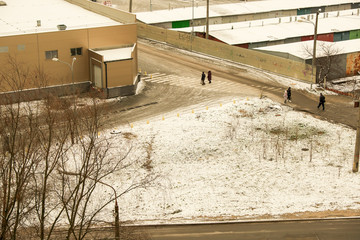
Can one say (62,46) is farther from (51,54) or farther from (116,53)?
(116,53)

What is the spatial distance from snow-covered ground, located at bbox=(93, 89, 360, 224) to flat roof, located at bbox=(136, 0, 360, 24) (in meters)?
32.8

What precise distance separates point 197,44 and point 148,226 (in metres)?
38.2

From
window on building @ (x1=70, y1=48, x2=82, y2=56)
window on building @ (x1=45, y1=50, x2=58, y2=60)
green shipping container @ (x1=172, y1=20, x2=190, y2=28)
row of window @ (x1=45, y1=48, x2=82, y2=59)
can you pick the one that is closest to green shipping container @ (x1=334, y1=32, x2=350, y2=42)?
green shipping container @ (x1=172, y1=20, x2=190, y2=28)

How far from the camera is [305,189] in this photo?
Result: 37.2 meters

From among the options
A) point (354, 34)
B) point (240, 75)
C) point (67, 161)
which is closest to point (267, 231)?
point (67, 161)

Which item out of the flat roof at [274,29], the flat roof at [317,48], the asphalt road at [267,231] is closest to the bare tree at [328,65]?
the flat roof at [317,48]

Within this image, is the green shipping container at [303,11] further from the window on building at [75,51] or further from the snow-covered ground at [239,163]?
the window on building at [75,51]

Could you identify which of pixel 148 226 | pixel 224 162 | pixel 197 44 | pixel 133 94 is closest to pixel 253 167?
pixel 224 162

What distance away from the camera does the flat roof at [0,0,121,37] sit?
56312 mm

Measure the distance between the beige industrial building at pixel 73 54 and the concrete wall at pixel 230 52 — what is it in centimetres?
1224

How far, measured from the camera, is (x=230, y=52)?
64312 millimetres

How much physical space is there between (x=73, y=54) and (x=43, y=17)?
11.4 meters

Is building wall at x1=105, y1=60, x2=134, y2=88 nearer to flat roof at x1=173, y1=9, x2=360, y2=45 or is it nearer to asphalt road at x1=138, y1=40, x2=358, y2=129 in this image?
asphalt road at x1=138, y1=40, x2=358, y2=129

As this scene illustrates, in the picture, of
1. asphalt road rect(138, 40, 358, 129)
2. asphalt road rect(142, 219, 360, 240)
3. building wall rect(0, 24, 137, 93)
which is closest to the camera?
asphalt road rect(142, 219, 360, 240)
